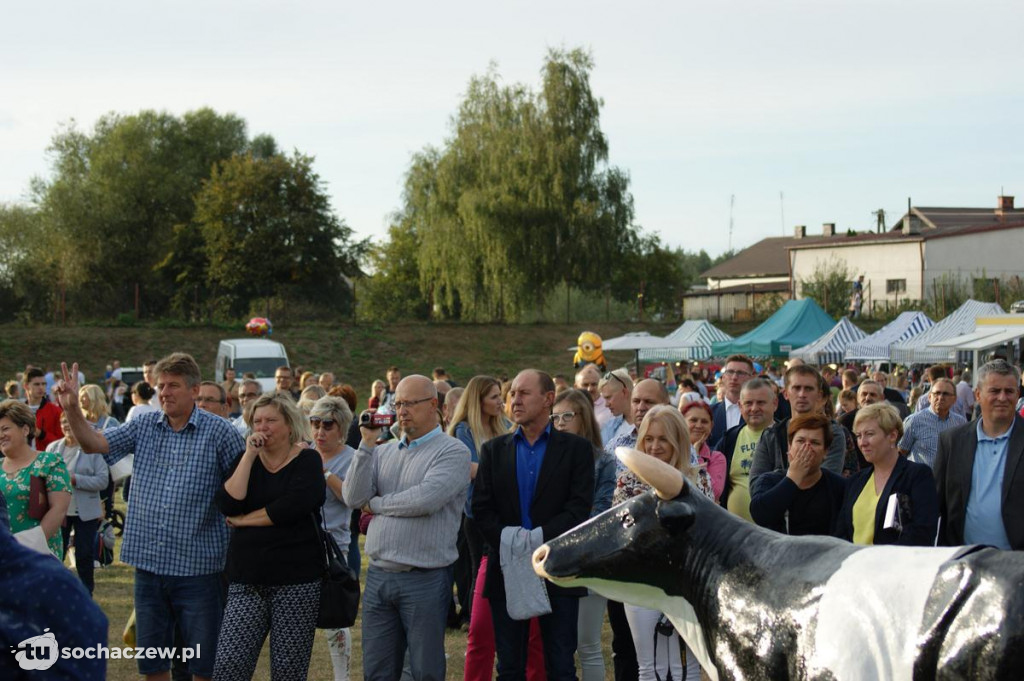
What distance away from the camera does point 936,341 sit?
87.5ft

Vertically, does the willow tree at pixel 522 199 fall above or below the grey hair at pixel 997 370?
above

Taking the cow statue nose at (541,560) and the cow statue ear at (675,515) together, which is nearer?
the cow statue ear at (675,515)

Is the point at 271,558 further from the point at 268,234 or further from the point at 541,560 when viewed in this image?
the point at 268,234

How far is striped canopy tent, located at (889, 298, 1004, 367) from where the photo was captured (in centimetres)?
2638

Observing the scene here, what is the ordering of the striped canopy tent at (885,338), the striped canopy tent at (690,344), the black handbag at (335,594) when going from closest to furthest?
the black handbag at (335,594), the striped canopy tent at (885,338), the striped canopy tent at (690,344)

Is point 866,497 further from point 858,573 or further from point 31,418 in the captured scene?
point 31,418

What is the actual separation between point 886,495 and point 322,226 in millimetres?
44928

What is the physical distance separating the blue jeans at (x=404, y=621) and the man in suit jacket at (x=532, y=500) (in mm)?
306

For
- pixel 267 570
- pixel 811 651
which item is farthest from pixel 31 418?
pixel 811 651

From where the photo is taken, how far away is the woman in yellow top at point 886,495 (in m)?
5.29

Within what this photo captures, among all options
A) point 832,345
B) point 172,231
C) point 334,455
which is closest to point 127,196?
point 172,231

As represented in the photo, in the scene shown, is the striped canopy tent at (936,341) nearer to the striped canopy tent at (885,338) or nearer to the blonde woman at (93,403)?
the striped canopy tent at (885,338)

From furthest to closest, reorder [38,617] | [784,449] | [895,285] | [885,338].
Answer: [895,285] → [885,338] → [784,449] → [38,617]

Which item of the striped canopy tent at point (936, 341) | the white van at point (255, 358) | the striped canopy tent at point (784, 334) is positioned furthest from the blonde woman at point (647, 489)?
the white van at point (255, 358)
